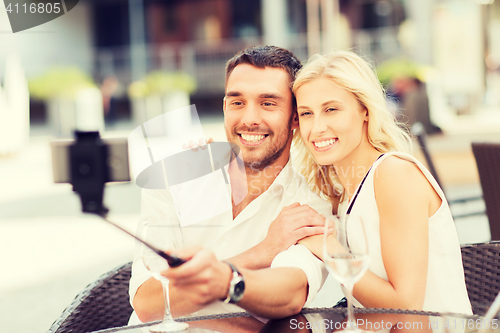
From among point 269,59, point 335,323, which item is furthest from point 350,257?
point 269,59

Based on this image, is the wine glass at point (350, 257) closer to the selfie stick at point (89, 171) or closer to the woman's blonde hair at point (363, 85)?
the selfie stick at point (89, 171)

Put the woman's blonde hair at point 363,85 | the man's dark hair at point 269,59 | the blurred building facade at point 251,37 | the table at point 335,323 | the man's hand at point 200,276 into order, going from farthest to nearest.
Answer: the blurred building facade at point 251,37, the man's dark hair at point 269,59, the woman's blonde hair at point 363,85, the table at point 335,323, the man's hand at point 200,276

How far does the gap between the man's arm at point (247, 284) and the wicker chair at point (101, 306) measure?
22.6 inches

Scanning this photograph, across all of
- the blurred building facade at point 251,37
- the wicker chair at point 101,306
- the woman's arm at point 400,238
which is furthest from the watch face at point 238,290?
the blurred building facade at point 251,37

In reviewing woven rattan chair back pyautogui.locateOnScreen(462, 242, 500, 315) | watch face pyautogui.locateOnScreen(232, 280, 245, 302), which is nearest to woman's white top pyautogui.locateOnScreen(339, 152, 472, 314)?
woven rattan chair back pyautogui.locateOnScreen(462, 242, 500, 315)

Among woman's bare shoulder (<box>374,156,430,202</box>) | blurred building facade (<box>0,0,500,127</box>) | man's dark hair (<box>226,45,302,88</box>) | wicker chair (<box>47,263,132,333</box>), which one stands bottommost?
wicker chair (<box>47,263,132,333</box>)

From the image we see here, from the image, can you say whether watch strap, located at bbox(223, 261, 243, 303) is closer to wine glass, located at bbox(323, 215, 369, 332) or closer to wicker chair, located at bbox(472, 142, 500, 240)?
wine glass, located at bbox(323, 215, 369, 332)

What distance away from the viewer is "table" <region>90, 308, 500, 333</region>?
4.09 feet

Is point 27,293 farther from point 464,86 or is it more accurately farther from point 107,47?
point 107,47

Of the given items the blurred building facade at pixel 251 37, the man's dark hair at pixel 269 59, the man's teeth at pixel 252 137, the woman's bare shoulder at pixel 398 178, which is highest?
the blurred building facade at pixel 251 37

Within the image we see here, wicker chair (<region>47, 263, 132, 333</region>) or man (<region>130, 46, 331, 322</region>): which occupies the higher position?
man (<region>130, 46, 331, 322</region>)

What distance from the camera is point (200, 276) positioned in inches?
41.3

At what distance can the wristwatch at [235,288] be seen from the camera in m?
1.14

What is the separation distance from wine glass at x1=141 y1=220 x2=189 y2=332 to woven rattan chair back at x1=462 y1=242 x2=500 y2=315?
1.08 metres
